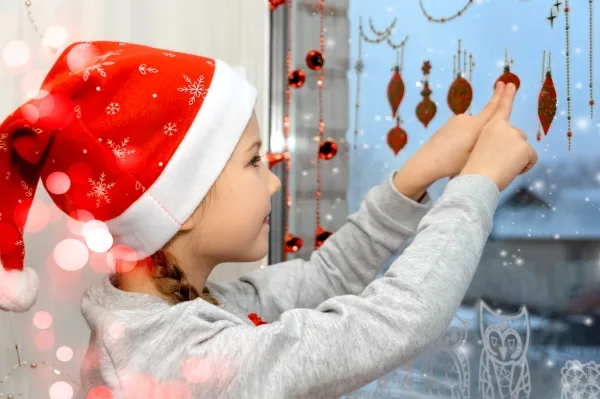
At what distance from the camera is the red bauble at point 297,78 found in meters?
1.26

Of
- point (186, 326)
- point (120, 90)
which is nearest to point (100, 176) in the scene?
point (120, 90)

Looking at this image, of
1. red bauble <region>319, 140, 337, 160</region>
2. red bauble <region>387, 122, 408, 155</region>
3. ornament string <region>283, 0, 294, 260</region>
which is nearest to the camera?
red bauble <region>387, 122, 408, 155</region>

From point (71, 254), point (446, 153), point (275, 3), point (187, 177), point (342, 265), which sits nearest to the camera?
point (187, 177)

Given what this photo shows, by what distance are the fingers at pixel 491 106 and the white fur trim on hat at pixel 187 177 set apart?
334 mm

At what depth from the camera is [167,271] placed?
803 mm

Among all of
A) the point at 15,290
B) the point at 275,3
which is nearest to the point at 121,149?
the point at 15,290

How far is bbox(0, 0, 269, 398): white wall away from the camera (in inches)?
40.4

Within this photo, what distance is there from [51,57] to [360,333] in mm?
768

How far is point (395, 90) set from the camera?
1.09 m

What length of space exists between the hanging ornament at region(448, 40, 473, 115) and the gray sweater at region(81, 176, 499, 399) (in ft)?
0.96

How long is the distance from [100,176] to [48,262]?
16.0 inches

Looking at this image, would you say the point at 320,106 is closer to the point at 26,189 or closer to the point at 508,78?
the point at 508,78

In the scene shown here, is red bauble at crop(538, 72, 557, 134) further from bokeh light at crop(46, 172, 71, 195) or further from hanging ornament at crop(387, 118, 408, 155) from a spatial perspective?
bokeh light at crop(46, 172, 71, 195)

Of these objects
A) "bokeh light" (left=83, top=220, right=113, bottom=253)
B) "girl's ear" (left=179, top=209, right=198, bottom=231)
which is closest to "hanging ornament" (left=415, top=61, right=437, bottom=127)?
"girl's ear" (left=179, top=209, right=198, bottom=231)
